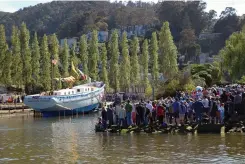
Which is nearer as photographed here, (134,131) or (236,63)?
(134,131)

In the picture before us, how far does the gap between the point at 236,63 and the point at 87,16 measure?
133m

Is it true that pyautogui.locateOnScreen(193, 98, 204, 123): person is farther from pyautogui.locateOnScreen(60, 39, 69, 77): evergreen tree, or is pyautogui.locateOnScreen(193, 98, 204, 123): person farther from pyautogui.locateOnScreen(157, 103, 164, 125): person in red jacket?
pyautogui.locateOnScreen(60, 39, 69, 77): evergreen tree

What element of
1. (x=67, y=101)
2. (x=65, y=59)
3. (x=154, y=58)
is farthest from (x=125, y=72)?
(x=67, y=101)

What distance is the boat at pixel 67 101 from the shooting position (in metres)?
53.5

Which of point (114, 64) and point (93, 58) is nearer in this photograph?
point (114, 64)

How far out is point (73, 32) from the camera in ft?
619

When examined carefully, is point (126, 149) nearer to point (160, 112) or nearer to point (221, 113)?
point (160, 112)

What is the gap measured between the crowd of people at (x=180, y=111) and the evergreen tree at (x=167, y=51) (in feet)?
136

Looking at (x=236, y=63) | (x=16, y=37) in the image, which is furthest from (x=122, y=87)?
(x=236, y=63)

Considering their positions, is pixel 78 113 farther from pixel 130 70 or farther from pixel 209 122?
pixel 209 122

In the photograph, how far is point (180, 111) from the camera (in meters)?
27.0

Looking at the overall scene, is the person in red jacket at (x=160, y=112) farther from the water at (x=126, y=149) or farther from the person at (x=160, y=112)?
the water at (x=126, y=149)

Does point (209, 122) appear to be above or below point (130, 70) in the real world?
below

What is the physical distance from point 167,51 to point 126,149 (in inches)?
1967
